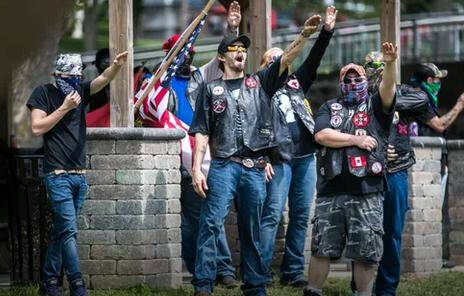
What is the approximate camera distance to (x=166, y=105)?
26.3 feet

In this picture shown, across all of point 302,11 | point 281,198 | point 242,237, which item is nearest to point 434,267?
point 281,198

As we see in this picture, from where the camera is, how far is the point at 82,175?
6.62 meters

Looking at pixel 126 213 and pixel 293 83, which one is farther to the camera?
pixel 293 83

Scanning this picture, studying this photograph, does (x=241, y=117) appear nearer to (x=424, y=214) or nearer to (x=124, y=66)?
(x=124, y=66)

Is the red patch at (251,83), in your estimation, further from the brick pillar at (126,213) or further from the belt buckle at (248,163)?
the brick pillar at (126,213)

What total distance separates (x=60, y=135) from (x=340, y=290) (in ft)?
9.01

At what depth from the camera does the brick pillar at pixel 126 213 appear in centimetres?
758

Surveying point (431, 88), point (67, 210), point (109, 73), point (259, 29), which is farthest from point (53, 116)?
point (431, 88)

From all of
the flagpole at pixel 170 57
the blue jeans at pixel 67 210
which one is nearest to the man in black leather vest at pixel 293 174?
the flagpole at pixel 170 57

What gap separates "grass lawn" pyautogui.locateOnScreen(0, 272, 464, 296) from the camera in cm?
718

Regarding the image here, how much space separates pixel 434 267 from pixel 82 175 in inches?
182

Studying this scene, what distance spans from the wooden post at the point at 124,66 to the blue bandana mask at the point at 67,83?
92 centimetres

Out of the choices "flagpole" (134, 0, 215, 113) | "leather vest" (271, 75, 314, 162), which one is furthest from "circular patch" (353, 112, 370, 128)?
"flagpole" (134, 0, 215, 113)

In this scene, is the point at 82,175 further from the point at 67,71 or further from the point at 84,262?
the point at 84,262
